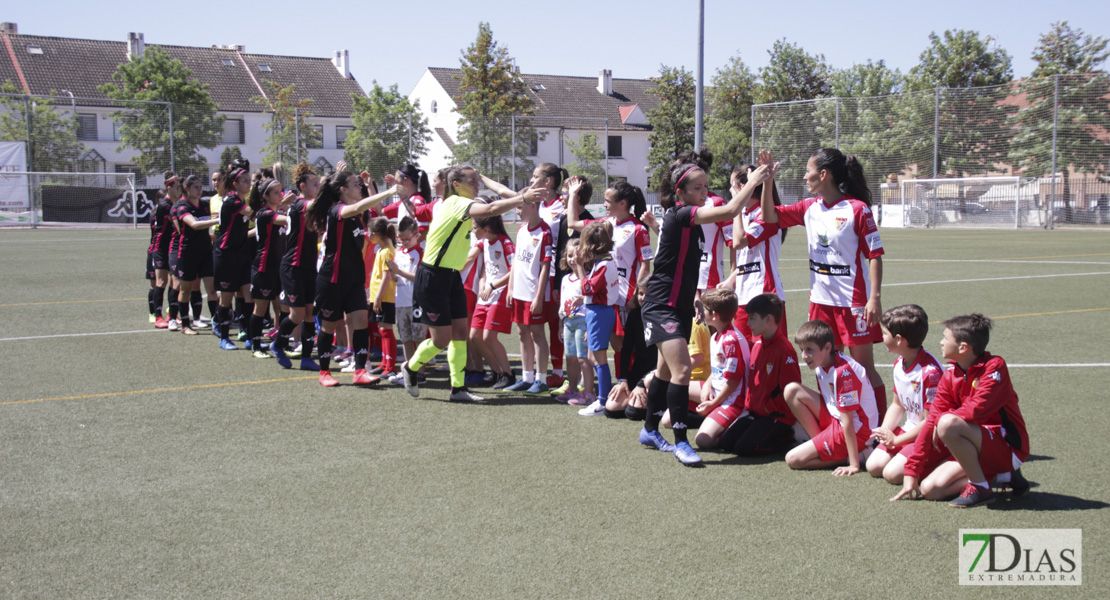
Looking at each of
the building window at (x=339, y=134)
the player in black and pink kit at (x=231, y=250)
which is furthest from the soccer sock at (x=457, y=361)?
the building window at (x=339, y=134)

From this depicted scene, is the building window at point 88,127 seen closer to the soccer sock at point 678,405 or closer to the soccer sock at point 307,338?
the soccer sock at point 307,338

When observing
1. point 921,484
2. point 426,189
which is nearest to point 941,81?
point 426,189

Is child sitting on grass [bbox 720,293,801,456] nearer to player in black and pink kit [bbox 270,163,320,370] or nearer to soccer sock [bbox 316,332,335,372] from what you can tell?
soccer sock [bbox 316,332,335,372]

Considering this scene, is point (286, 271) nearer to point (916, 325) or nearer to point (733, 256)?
point (733, 256)

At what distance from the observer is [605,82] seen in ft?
230

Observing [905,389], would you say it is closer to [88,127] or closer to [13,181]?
[13,181]

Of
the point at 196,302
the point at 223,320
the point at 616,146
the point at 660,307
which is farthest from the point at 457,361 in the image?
the point at 616,146

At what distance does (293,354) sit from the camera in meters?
9.38

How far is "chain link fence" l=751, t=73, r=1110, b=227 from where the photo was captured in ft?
112

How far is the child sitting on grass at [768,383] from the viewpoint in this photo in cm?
559

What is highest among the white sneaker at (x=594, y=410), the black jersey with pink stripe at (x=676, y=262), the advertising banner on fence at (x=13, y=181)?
the advertising banner on fence at (x=13, y=181)

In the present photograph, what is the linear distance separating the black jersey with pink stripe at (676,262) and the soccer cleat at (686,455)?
86 cm

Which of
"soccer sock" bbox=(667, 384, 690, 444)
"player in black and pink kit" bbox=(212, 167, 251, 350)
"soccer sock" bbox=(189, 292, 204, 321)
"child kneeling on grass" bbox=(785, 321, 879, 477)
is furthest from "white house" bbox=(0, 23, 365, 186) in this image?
"child kneeling on grass" bbox=(785, 321, 879, 477)

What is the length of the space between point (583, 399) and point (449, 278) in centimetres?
147
